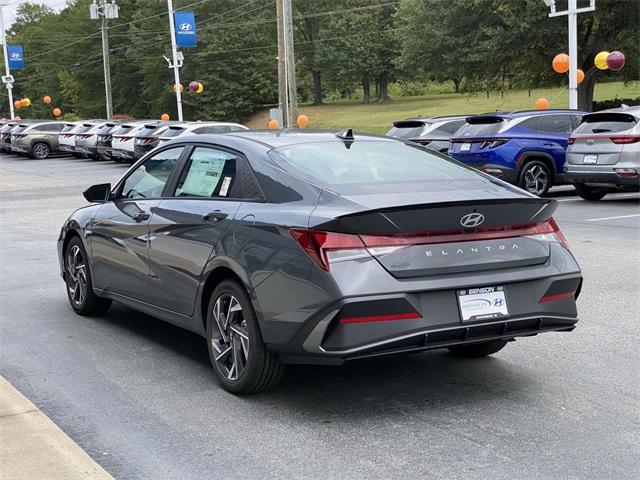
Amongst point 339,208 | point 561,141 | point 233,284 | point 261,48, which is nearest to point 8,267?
point 233,284

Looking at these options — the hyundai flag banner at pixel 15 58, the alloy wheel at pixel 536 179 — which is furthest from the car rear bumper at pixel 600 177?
the hyundai flag banner at pixel 15 58

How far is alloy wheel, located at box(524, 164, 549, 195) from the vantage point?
17391 millimetres

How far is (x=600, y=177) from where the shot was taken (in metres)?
15.4

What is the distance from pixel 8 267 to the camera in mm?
10555

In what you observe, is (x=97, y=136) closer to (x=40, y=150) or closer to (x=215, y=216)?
(x=40, y=150)

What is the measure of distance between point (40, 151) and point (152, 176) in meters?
36.4

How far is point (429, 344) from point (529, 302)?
27.4 inches

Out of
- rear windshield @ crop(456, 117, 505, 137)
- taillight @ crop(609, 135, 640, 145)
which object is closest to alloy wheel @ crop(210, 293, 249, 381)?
taillight @ crop(609, 135, 640, 145)

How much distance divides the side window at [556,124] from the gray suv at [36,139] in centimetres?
2893

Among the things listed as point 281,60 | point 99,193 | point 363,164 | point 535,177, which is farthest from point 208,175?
point 281,60

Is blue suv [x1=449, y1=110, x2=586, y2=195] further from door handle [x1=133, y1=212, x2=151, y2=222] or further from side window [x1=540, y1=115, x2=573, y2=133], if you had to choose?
door handle [x1=133, y1=212, x2=151, y2=222]

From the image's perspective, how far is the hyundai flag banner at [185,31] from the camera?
38.2 metres

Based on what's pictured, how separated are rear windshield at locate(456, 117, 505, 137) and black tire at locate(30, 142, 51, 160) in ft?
90.9

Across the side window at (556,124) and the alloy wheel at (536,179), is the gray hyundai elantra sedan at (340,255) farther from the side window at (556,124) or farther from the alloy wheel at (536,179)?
the side window at (556,124)
